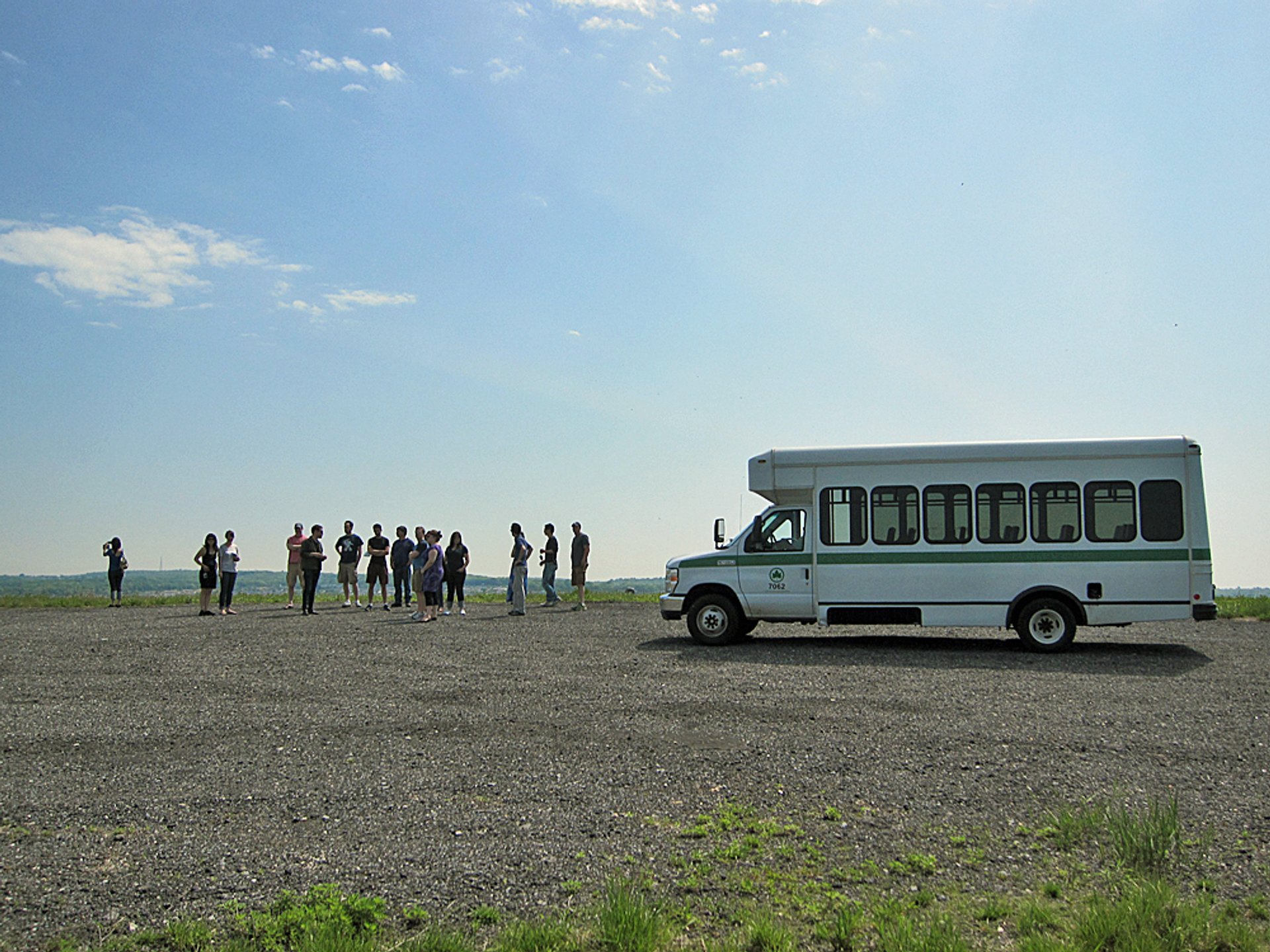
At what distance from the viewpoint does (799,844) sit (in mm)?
5336

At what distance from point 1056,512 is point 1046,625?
1.65 metres

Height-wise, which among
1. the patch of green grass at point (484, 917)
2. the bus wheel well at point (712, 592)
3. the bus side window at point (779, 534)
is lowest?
the patch of green grass at point (484, 917)

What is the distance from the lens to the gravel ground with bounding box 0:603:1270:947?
5.02 meters

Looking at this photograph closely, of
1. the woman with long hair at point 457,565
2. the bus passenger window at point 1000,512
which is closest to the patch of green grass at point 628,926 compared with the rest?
the bus passenger window at point 1000,512

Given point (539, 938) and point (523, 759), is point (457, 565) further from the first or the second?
point (539, 938)

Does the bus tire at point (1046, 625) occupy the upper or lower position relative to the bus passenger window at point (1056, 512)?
lower

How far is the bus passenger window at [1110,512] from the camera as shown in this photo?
1423cm

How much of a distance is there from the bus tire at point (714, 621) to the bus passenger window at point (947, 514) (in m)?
3.18

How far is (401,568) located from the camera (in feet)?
76.1

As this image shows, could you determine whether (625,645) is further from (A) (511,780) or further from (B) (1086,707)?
(A) (511,780)

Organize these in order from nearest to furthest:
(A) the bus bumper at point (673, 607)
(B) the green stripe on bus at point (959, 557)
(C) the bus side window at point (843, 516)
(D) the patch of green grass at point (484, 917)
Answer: (D) the patch of green grass at point (484, 917) < (B) the green stripe on bus at point (959, 557) < (C) the bus side window at point (843, 516) < (A) the bus bumper at point (673, 607)

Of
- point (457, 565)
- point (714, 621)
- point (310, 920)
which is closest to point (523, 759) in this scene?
point (310, 920)

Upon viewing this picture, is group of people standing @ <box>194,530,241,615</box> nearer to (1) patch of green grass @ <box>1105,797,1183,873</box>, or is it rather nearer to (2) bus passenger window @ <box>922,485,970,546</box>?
(2) bus passenger window @ <box>922,485,970,546</box>

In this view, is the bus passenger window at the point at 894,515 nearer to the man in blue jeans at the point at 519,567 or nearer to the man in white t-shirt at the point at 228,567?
the man in blue jeans at the point at 519,567
